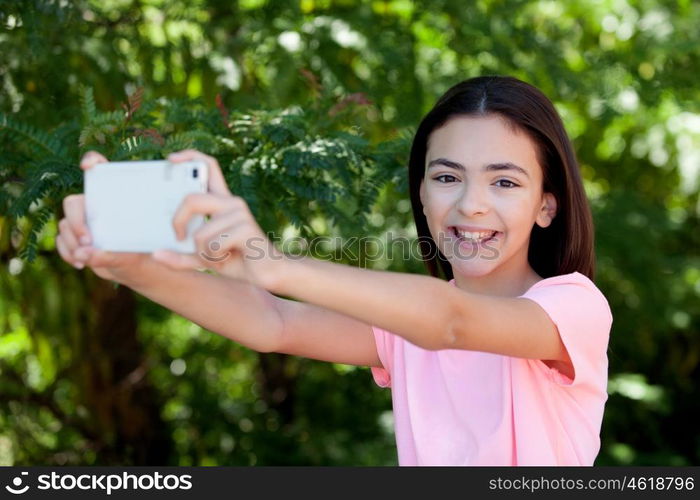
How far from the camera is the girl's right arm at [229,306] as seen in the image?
142 centimetres

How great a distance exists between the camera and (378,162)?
2.48 metres

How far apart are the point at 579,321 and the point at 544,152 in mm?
413

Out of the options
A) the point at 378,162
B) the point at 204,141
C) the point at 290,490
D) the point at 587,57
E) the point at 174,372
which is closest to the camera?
the point at 290,490

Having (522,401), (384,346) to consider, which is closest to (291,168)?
(384,346)

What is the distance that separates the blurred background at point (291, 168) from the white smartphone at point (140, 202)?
2.21 ft

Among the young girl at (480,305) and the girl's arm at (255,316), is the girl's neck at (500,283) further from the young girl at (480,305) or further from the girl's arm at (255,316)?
the girl's arm at (255,316)

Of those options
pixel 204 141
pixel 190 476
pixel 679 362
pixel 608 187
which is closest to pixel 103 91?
pixel 204 141

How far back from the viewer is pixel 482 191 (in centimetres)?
187

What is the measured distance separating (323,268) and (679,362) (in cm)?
405

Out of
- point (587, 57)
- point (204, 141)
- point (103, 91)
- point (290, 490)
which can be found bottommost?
point (290, 490)

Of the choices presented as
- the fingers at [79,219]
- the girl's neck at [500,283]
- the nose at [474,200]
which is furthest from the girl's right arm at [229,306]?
the nose at [474,200]

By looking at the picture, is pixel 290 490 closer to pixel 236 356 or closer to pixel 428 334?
pixel 428 334

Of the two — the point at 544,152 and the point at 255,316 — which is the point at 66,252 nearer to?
the point at 255,316

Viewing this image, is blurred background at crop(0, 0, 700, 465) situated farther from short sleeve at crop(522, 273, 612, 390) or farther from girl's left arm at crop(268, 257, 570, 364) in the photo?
girl's left arm at crop(268, 257, 570, 364)
